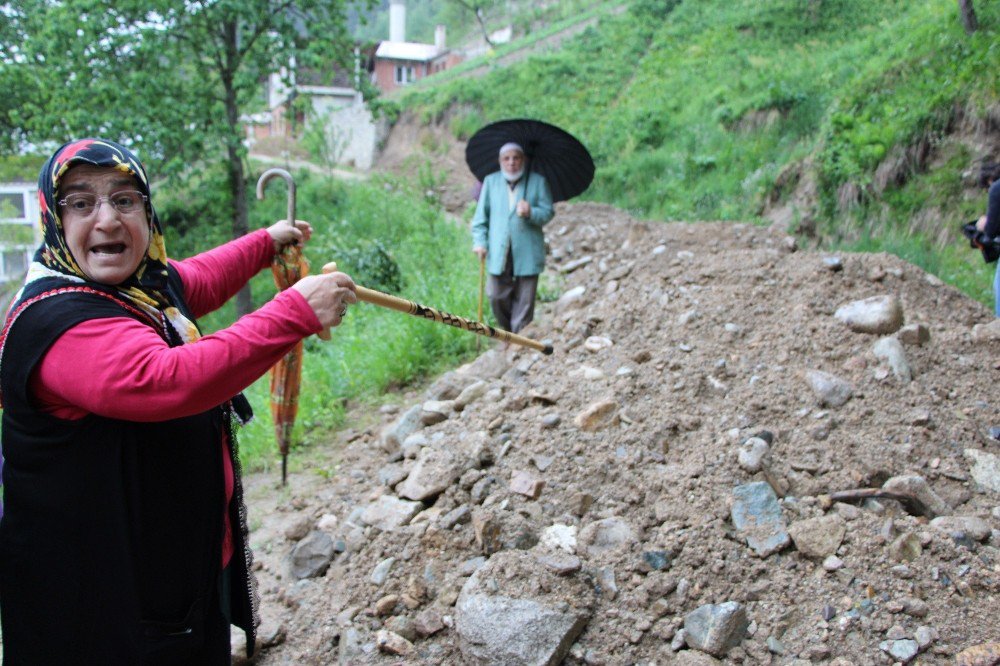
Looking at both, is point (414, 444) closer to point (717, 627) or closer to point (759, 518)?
point (759, 518)

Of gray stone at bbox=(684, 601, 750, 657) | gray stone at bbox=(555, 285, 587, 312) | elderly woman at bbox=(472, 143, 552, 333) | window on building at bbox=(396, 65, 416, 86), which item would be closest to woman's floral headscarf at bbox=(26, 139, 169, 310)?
gray stone at bbox=(684, 601, 750, 657)

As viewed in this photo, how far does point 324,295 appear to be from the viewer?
1.80m

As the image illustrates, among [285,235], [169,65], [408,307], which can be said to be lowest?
[408,307]

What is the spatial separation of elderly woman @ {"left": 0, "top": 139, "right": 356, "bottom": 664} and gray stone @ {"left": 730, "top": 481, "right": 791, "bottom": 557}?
1.87 m

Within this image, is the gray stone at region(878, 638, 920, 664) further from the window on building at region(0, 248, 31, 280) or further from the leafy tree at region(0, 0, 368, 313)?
the window on building at region(0, 248, 31, 280)

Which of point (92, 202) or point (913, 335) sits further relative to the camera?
point (913, 335)

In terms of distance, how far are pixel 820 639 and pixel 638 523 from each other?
797 millimetres

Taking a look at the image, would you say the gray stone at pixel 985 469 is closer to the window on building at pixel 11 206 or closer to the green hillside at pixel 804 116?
the green hillside at pixel 804 116

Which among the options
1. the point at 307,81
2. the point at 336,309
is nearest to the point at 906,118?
the point at 336,309

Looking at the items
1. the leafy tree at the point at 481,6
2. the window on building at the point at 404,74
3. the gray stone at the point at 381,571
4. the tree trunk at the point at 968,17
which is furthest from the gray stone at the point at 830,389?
the window on building at the point at 404,74

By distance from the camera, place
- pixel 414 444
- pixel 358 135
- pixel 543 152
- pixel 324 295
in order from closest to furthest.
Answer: pixel 324 295 < pixel 414 444 < pixel 543 152 < pixel 358 135

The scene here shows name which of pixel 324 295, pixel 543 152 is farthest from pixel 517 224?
pixel 324 295

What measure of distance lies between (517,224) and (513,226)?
1.3 inches

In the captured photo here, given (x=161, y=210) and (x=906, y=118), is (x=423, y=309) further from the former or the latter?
(x=161, y=210)
